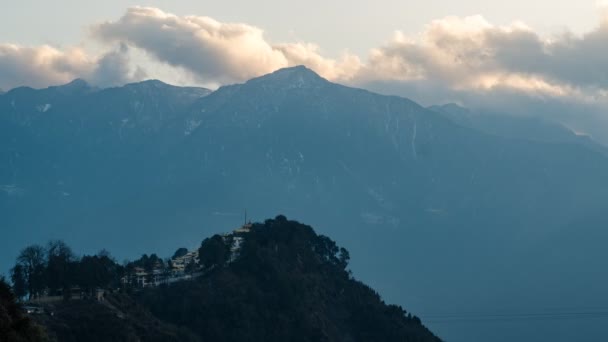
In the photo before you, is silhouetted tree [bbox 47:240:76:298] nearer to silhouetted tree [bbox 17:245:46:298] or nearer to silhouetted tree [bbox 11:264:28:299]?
silhouetted tree [bbox 17:245:46:298]

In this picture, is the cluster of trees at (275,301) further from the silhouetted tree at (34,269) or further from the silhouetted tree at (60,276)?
the silhouetted tree at (60,276)

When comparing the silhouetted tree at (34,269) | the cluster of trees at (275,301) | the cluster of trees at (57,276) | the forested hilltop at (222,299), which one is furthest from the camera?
the cluster of trees at (275,301)

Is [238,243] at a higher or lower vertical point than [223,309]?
higher

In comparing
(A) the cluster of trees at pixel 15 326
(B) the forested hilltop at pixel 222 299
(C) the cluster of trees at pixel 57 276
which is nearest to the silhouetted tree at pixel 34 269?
(C) the cluster of trees at pixel 57 276

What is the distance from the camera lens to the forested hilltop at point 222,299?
141125 mm

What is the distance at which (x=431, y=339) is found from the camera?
620ft

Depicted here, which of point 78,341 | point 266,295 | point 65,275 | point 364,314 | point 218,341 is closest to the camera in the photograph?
point 78,341

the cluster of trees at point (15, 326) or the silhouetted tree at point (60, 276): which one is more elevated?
the silhouetted tree at point (60, 276)

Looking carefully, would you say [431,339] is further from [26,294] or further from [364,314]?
[26,294]

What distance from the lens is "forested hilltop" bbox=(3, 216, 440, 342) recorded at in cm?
14112

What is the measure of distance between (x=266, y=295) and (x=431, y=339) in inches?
1264

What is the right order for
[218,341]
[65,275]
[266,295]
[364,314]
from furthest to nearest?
[364,314], [266,295], [218,341], [65,275]

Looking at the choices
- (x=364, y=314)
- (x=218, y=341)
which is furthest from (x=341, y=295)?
(x=218, y=341)

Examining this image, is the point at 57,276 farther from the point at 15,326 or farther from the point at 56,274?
the point at 15,326
